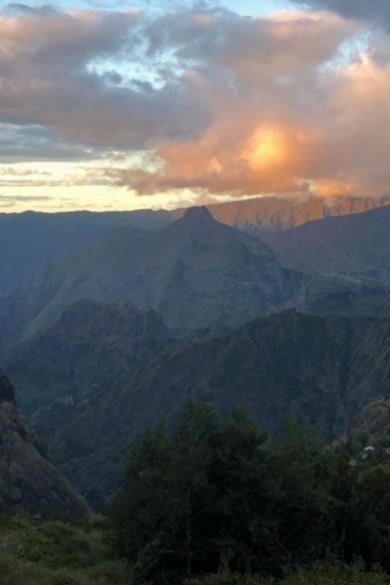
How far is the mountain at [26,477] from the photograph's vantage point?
99688 millimetres

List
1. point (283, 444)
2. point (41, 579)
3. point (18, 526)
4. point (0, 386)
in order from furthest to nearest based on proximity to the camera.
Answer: point (0, 386) → point (18, 526) → point (283, 444) → point (41, 579)

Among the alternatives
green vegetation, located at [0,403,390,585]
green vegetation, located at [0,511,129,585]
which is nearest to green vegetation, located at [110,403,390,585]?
green vegetation, located at [0,403,390,585]

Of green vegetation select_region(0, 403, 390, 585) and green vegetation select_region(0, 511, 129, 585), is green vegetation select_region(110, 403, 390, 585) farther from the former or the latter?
green vegetation select_region(0, 511, 129, 585)

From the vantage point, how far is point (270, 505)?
31.4 meters

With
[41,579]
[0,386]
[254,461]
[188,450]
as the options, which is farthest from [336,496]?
[0,386]

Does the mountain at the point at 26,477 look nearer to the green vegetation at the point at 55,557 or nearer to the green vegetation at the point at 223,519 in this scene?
the green vegetation at the point at 55,557

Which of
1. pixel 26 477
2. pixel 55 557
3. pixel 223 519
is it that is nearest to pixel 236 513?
pixel 223 519

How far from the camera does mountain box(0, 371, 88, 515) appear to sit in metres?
99.7

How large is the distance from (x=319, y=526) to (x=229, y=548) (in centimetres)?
461

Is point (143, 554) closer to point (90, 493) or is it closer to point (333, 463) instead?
point (333, 463)

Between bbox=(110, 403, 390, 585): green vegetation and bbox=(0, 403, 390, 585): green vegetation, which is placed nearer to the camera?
bbox=(0, 403, 390, 585): green vegetation

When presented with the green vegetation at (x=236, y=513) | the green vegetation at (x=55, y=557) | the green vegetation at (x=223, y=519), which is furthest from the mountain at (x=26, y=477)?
the green vegetation at (x=236, y=513)

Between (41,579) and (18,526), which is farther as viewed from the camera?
(18,526)

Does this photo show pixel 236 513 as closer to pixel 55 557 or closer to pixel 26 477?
pixel 55 557
